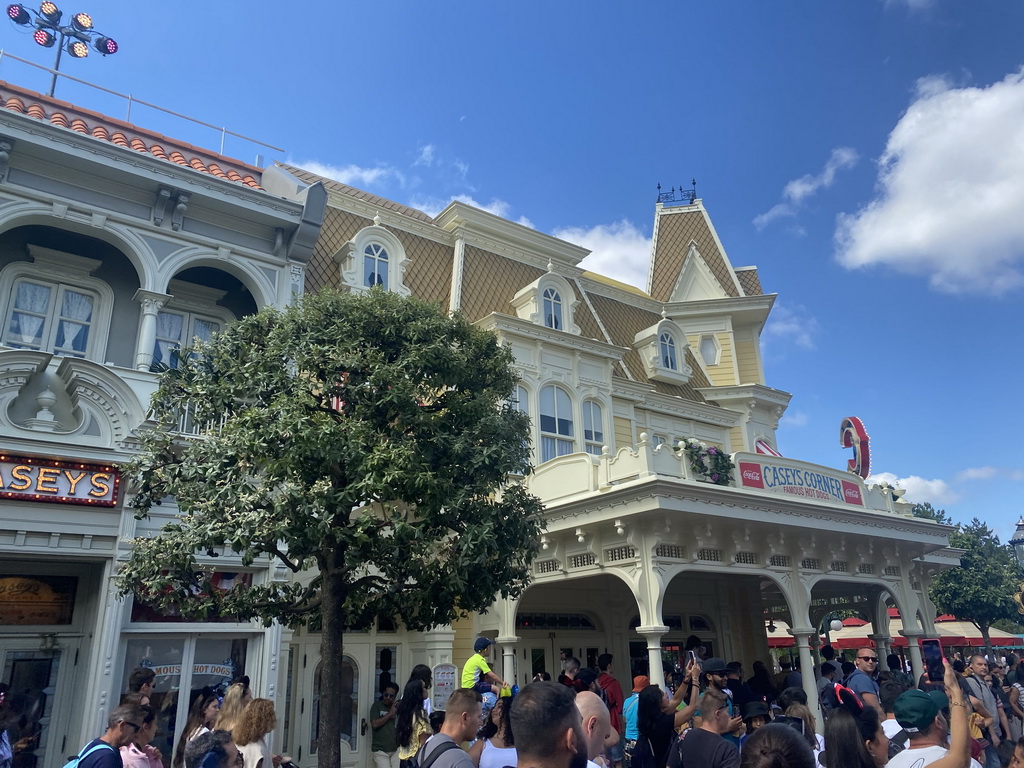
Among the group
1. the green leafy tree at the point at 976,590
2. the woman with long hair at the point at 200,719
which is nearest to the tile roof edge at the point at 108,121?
the woman with long hair at the point at 200,719

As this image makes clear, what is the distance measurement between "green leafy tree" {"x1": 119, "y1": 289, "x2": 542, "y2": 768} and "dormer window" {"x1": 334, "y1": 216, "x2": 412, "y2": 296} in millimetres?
6222

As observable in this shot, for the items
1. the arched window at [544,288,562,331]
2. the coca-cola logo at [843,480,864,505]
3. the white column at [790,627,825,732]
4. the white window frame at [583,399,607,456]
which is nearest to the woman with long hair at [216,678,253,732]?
the white column at [790,627,825,732]

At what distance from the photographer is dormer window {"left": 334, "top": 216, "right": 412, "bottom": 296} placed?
1652 cm

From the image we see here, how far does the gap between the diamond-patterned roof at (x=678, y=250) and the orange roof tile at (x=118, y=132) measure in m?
14.5

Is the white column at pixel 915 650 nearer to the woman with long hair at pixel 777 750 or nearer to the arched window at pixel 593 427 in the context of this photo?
the arched window at pixel 593 427

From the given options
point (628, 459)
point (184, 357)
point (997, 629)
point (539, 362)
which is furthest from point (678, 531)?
point (997, 629)

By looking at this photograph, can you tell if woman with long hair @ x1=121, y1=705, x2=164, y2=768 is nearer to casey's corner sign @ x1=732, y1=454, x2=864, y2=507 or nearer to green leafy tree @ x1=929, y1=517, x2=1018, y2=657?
casey's corner sign @ x1=732, y1=454, x2=864, y2=507

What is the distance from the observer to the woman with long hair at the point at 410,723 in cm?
691

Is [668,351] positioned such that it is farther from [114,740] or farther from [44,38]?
[114,740]

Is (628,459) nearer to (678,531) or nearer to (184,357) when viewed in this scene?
(678,531)

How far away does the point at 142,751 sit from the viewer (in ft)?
19.3

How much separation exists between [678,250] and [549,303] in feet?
29.6

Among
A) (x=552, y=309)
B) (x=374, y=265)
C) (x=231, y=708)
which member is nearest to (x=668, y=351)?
(x=552, y=309)

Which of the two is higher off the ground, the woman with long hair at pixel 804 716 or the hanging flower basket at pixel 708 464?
the hanging flower basket at pixel 708 464
